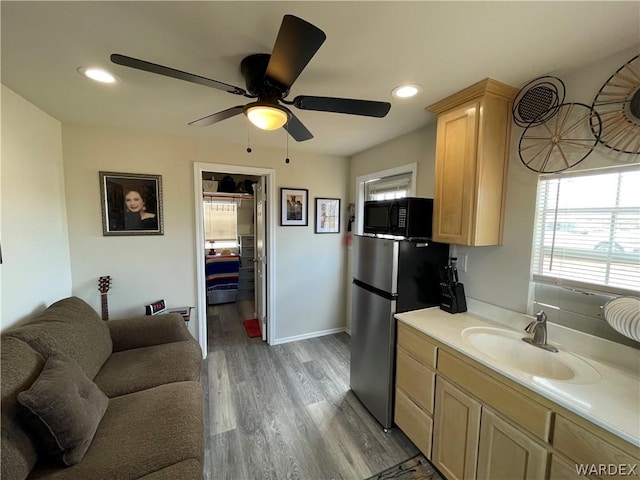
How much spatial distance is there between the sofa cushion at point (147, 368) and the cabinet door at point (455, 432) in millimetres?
1596

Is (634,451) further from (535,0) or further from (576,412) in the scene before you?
(535,0)

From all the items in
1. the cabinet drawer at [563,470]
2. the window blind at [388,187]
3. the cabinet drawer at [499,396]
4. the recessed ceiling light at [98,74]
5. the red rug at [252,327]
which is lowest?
the red rug at [252,327]

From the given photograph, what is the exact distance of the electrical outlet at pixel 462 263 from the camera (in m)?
2.07

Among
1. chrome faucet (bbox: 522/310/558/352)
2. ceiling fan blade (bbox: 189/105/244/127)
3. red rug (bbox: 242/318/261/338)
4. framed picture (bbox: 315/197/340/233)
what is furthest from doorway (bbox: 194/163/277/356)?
chrome faucet (bbox: 522/310/558/352)

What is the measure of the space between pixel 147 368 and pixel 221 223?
3.61 metres

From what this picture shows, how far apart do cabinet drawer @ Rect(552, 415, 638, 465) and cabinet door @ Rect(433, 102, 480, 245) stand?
1.00 m

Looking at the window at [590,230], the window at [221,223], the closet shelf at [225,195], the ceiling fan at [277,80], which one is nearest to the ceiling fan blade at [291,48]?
the ceiling fan at [277,80]

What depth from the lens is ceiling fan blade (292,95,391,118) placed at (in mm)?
1329

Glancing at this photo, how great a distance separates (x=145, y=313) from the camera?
2.67 metres

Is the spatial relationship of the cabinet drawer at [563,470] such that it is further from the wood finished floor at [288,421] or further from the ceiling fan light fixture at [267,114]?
the ceiling fan light fixture at [267,114]

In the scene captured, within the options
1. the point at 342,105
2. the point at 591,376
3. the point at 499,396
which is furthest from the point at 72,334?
the point at 591,376

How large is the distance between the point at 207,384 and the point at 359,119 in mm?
2762

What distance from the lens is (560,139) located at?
153 centimetres

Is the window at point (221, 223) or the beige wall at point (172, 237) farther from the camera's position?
the window at point (221, 223)
